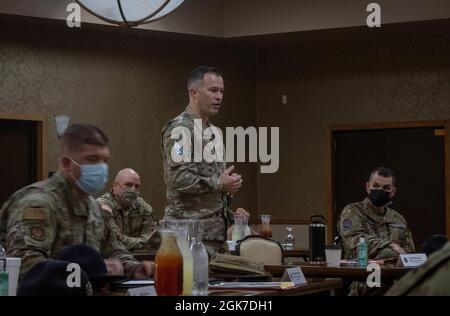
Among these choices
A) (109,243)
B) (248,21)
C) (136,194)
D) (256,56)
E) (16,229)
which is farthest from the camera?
(256,56)

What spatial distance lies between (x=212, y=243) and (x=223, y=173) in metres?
0.36

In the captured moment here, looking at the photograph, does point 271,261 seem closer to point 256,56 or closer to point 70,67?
point 70,67

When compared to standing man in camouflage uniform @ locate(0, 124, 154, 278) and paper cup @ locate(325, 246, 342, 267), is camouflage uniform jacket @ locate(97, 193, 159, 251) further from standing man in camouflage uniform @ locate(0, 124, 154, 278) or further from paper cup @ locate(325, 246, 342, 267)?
standing man in camouflage uniform @ locate(0, 124, 154, 278)

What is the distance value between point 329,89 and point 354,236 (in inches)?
170

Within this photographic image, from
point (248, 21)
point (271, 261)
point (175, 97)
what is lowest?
point (271, 261)

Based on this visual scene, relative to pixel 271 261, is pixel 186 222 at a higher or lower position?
higher

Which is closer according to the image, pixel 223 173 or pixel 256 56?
pixel 223 173

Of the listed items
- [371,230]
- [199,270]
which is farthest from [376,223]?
[199,270]

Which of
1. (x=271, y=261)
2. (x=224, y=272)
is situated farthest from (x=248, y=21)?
(x=224, y=272)

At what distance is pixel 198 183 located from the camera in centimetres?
436

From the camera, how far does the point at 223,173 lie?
4461 millimetres

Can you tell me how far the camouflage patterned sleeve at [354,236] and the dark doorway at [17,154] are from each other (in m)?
3.67

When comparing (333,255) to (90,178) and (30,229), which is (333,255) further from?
(30,229)

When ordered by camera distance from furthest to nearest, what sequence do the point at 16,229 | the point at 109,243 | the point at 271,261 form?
the point at 271,261 < the point at 109,243 < the point at 16,229
